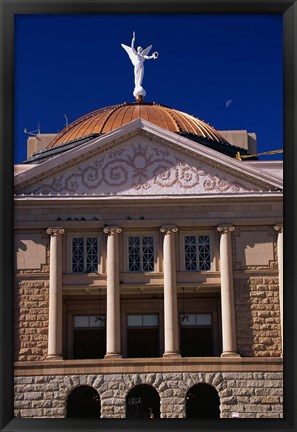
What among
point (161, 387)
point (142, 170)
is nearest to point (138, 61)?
point (142, 170)

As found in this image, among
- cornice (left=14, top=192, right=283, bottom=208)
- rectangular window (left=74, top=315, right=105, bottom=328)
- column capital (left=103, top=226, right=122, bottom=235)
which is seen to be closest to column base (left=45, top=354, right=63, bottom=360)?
rectangular window (left=74, top=315, right=105, bottom=328)

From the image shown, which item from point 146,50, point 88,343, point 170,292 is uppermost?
point 146,50

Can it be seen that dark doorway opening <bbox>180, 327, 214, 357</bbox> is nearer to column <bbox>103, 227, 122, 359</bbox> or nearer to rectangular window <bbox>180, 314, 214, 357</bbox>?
rectangular window <bbox>180, 314, 214, 357</bbox>

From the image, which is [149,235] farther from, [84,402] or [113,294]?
[84,402]

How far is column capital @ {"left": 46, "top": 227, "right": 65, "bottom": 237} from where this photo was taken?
3028 cm

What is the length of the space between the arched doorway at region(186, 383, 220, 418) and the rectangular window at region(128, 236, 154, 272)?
169 inches

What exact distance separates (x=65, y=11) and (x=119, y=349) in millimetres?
14750

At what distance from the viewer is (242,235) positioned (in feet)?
100

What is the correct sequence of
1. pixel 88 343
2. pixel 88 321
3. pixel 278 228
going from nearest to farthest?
pixel 278 228 < pixel 88 343 < pixel 88 321

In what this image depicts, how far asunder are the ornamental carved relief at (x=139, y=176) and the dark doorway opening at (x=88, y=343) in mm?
4923

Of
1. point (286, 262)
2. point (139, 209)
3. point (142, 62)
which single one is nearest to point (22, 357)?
point (139, 209)

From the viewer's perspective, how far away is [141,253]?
3078 centimetres

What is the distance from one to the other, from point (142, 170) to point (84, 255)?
3.44 metres
